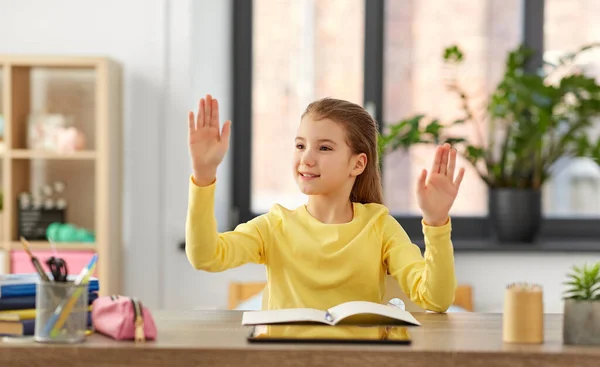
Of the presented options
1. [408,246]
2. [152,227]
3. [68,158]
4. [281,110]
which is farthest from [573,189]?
[408,246]

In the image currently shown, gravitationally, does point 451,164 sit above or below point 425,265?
above

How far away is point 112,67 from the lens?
3.63 metres

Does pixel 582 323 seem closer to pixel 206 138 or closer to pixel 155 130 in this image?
pixel 206 138

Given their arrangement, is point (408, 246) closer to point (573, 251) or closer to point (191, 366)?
point (191, 366)

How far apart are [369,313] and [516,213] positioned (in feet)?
8.02

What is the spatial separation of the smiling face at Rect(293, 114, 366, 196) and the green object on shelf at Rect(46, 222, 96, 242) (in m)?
1.97

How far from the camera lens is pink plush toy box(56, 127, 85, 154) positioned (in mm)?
3627

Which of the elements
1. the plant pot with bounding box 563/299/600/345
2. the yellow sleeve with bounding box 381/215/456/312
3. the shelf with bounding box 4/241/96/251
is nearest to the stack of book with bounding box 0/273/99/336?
the yellow sleeve with bounding box 381/215/456/312

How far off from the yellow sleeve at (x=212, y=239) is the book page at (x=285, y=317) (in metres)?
0.19

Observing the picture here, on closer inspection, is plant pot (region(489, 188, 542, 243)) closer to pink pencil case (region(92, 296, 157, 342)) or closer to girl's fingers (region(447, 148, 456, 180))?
girl's fingers (region(447, 148, 456, 180))

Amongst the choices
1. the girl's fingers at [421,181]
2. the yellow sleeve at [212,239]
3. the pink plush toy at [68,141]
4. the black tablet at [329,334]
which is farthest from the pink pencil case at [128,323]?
the pink plush toy at [68,141]

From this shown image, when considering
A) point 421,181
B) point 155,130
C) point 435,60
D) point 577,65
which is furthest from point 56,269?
point 577,65

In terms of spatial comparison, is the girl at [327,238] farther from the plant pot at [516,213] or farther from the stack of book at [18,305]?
the plant pot at [516,213]

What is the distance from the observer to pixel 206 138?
1625 millimetres
